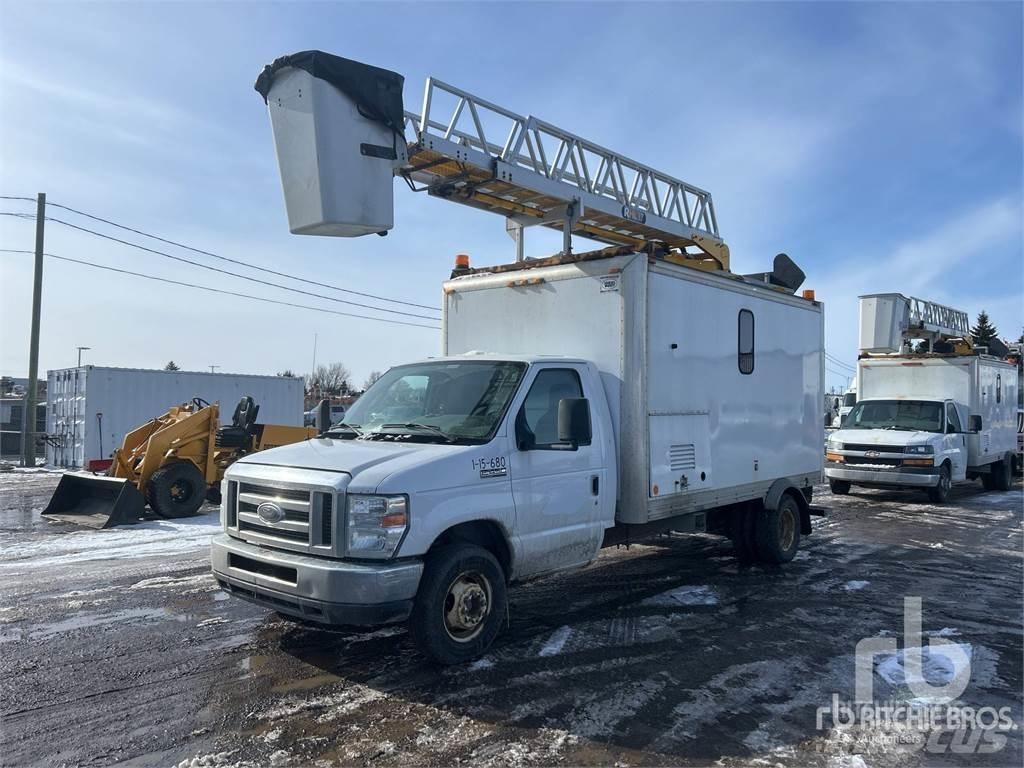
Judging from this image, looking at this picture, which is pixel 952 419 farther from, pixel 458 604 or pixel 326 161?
pixel 326 161

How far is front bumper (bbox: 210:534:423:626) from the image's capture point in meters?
4.49

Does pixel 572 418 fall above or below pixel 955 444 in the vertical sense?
above

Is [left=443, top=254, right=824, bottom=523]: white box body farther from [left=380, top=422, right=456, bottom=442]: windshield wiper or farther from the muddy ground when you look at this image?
[left=380, top=422, right=456, bottom=442]: windshield wiper

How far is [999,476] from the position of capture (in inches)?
680

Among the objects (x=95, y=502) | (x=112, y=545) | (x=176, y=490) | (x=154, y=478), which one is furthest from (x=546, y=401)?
(x=95, y=502)

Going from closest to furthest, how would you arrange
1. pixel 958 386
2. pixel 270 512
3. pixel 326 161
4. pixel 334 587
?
pixel 334 587, pixel 270 512, pixel 326 161, pixel 958 386

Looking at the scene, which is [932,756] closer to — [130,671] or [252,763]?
[252,763]

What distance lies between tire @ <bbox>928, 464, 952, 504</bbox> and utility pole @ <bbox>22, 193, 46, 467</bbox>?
867 inches

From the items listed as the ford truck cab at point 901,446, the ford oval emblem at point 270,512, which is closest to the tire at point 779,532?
the ford oval emblem at point 270,512

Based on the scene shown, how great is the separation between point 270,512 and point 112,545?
5573 millimetres

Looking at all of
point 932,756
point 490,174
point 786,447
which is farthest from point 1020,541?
point 490,174

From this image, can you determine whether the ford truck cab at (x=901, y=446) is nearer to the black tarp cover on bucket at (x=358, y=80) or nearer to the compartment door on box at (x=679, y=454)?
the compartment door on box at (x=679, y=454)

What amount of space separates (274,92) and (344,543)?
421 centimetres

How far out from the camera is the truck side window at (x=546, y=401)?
18.5ft
